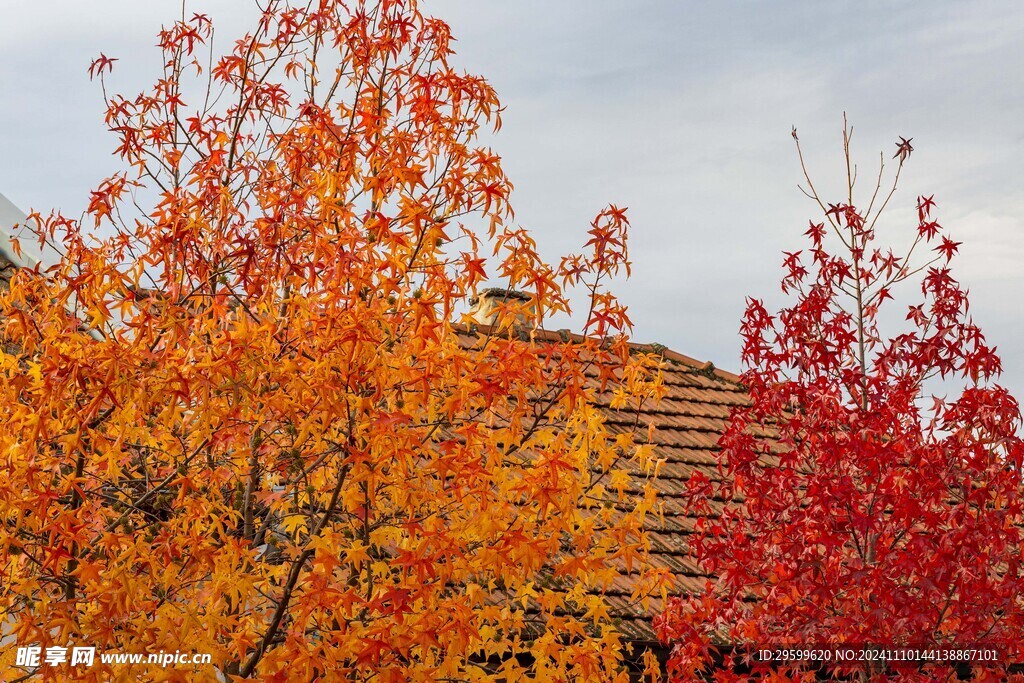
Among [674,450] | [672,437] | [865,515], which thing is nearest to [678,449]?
[674,450]

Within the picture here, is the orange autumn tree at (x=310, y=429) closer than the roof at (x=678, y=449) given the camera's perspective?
Yes

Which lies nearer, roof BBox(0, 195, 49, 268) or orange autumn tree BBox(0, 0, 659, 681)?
orange autumn tree BBox(0, 0, 659, 681)

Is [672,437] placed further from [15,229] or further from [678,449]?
[15,229]

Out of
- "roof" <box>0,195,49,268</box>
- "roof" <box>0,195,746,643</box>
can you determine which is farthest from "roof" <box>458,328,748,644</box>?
"roof" <box>0,195,49,268</box>

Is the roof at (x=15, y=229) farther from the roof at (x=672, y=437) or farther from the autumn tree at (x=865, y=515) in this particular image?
the autumn tree at (x=865, y=515)

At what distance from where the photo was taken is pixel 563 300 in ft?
16.6

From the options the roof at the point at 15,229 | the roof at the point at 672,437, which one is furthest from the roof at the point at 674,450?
the roof at the point at 15,229

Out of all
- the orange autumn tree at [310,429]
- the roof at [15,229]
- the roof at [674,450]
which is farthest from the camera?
the roof at [15,229]

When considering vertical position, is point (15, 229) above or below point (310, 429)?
above

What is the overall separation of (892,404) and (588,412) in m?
2.77

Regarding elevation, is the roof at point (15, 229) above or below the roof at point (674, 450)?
above

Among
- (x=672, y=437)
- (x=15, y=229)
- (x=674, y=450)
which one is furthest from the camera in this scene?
(x=672, y=437)

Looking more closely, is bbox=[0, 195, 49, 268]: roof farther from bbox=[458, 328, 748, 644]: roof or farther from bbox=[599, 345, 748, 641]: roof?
bbox=[599, 345, 748, 641]: roof

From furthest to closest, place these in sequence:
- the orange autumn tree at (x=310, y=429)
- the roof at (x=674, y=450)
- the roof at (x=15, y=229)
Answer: the roof at (x=15, y=229) < the roof at (x=674, y=450) < the orange autumn tree at (x=310, y=429)
